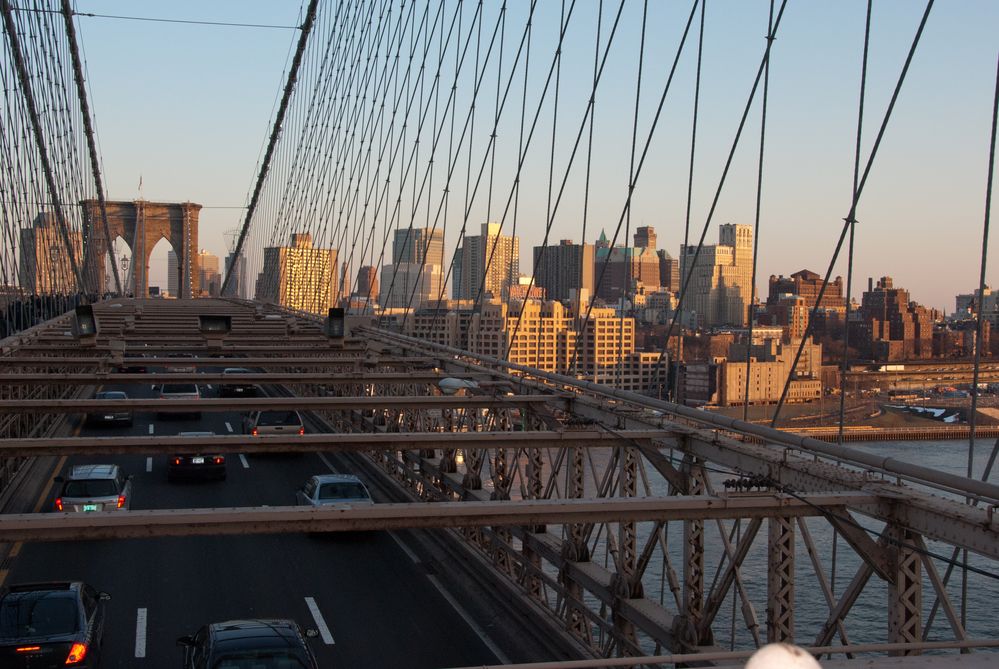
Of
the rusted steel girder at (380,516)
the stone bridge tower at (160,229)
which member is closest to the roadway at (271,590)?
the rusted steel girder at (380,516)

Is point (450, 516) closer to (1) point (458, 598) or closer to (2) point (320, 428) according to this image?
(1) point (458, 598)

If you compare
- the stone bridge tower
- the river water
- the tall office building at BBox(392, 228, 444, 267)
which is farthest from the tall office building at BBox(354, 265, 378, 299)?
the stone bridge tower

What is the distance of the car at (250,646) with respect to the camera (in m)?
11.2

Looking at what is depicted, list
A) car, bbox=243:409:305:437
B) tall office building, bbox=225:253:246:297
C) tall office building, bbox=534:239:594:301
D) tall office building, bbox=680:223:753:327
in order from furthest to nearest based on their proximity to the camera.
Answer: tall office building, bbox=225:253:246:297 → tall office building, bbox=534:239:594:301 → car, bbox=243:409:305:437 → tall office building, bbox=680:223:753:327

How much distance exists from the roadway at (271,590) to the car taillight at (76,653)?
142 centimetres

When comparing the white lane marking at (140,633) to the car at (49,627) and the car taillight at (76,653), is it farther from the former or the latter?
the car taillight at (76,653)

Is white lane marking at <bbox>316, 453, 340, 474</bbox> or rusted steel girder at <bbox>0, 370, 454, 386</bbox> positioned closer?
rusted steel girder at <bbox>0, 370, 454, 386</bbox>

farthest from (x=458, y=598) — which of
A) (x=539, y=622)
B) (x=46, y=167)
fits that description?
(x=46, y=167)

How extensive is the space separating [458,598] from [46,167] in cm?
3727

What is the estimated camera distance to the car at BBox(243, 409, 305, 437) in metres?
29.5

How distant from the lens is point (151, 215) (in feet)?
430

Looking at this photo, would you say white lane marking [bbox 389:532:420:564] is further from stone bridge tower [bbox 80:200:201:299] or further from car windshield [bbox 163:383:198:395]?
stone bridge tower [bbox 80:200:201:299]

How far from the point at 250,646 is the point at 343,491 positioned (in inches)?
363

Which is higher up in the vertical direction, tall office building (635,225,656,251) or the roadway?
tall office building (635,225,656,251)
